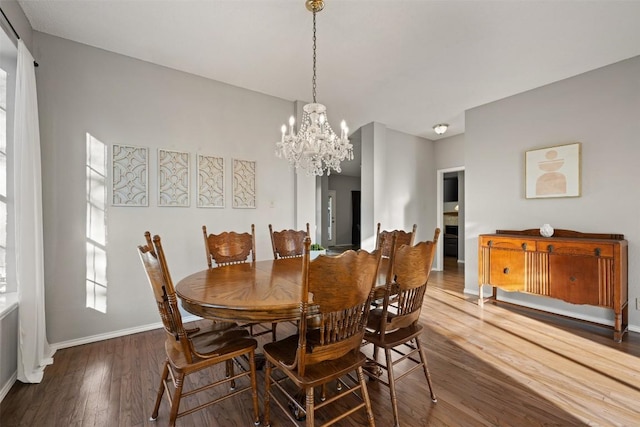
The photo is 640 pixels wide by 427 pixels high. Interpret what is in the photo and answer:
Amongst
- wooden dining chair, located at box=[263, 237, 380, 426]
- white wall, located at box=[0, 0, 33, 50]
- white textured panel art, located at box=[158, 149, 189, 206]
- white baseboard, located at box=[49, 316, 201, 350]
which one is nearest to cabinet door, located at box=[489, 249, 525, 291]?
wooden dining chair, located at box=[263, 237, 380, 426]

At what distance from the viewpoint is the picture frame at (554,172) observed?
334 cm

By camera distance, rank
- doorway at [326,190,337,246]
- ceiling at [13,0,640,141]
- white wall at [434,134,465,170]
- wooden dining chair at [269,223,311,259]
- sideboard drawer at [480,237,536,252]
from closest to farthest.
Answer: ceiling at [13,0,640,141], wooden dining chair at [269,223,311,259], sideboard drawer at [480,237,536,252], white wall at [434,134,465,170], doorway at [326,190,337,246]

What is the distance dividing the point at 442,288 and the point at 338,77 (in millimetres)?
3580

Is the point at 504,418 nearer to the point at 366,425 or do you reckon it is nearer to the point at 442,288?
the point at 366,425

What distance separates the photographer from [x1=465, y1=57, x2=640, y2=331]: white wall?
3.00 metres

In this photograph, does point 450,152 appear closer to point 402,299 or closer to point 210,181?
point 210,181

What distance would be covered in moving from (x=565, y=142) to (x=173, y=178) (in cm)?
462

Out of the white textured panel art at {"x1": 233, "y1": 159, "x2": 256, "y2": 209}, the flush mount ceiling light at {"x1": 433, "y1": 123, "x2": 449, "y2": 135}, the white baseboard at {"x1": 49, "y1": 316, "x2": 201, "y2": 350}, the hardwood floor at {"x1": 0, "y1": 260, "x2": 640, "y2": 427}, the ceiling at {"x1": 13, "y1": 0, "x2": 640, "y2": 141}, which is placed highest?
the ceiling at {"x1": 13, "y1": 0, "x2": 640, "y2": 141}

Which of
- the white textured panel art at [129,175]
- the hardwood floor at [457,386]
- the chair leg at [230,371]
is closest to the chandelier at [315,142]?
the white textured panel art at [129,175]

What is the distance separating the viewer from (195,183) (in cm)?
331

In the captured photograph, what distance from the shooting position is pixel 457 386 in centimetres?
203

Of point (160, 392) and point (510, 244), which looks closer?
point (160, 392)

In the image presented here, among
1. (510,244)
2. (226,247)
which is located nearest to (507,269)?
(510,244)

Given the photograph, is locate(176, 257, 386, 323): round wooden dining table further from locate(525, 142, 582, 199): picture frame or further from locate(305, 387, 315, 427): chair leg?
locate(525, 142, 582, 199): picture frame
